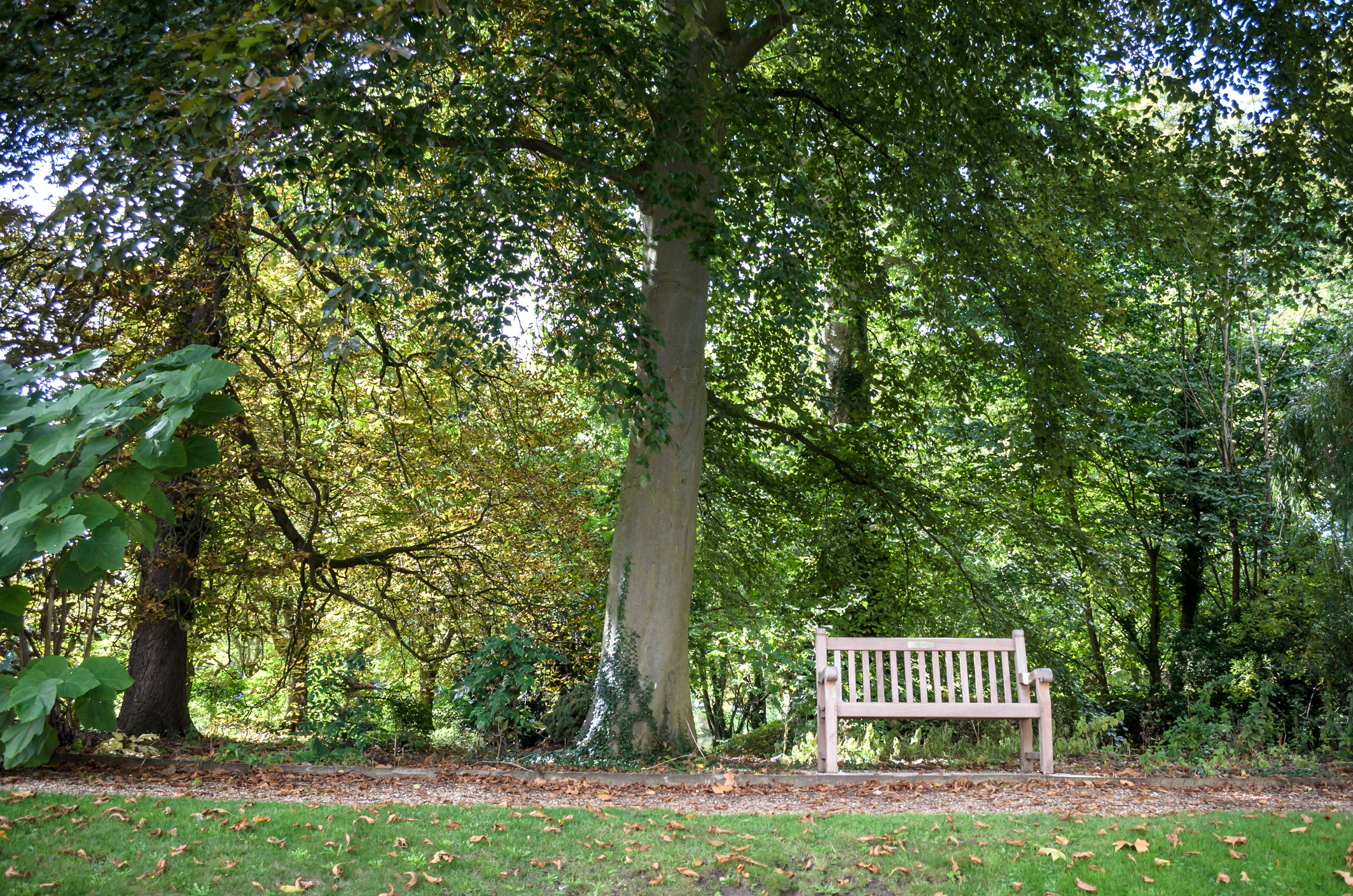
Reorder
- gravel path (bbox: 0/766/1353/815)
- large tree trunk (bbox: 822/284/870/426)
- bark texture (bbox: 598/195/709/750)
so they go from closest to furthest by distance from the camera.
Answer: gravel path (bbox: 0/766/1353/815)
bark texture (bbox: 598/195/709/750)
large tree trunk (bbox: 822/284/870/426)

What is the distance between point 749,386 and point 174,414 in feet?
34.7

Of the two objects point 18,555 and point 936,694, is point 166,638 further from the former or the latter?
point 18,555

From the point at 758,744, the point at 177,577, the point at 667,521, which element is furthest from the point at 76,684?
the point at 758,744

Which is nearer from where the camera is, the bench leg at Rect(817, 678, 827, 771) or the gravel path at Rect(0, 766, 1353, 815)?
the gravel path at Rect(0, 766, 1353, 815)

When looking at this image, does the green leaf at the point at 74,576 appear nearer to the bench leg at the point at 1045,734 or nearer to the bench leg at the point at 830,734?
the bench leg at the point at 830,734

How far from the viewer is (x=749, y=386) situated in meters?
11.7

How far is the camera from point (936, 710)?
7.55m

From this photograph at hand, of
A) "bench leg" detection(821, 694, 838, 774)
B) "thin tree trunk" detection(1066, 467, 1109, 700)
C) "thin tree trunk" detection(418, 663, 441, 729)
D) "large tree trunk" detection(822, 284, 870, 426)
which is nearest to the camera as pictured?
"bench leg" detection(821, 694, 838, 774)

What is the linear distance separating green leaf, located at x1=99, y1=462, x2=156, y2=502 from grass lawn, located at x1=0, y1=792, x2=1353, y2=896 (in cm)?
343

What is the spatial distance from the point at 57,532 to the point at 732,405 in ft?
32.5

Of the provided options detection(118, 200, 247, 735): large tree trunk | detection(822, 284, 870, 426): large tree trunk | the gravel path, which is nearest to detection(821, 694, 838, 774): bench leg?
the gravel path

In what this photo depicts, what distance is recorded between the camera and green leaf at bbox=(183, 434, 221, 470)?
1.34 meters

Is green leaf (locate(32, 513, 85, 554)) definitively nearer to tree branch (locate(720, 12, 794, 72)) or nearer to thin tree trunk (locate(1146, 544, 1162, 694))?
tree branch (locate(720, 12, 794, 72))

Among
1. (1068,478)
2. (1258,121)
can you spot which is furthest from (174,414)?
(1068,478)
